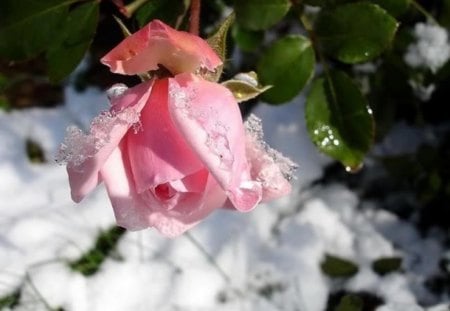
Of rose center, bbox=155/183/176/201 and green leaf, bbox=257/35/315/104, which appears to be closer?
rose center, bbox=155/183/176/201

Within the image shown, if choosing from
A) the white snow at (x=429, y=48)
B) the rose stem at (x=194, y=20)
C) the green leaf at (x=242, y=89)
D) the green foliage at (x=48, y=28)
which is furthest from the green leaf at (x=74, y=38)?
the white snow at (x=429, y=48)

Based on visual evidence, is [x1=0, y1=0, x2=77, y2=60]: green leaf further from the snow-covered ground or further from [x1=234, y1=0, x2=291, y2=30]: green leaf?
the snow-covered ground

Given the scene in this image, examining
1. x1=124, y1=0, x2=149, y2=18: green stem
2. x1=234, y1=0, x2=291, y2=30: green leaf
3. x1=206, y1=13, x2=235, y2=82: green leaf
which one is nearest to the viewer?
x1=206, y1=13, x2=235, y2=82: green leaf

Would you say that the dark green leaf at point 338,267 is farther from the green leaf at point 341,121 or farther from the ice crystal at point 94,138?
the ice crystal at point 94,138

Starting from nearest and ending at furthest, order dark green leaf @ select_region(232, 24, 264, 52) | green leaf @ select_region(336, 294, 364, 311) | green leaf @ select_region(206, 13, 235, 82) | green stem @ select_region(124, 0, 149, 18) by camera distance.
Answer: green leaf @ select_region(206, 13, 235, 82), green stem @ select_region(124, 0, 149, 18), green leaf @ select_region(336, 294, 364, 311), dark green leaf @ select_region(232, 24, 264, 52)

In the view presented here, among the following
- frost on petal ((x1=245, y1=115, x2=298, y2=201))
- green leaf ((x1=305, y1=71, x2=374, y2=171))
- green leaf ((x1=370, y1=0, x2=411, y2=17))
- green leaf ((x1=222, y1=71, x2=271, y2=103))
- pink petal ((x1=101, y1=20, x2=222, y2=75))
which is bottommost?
green leaf ((x1=305, y1=71, x2=374, y2=171))

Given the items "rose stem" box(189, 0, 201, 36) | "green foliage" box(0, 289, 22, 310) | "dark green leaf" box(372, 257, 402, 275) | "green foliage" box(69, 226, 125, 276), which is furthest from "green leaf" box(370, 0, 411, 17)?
"green foliage" box(0, 289, 22, 310)

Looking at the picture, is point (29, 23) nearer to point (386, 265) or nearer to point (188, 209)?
point (188, 209)

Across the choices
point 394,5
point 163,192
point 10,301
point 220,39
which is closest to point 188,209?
point 163,192
